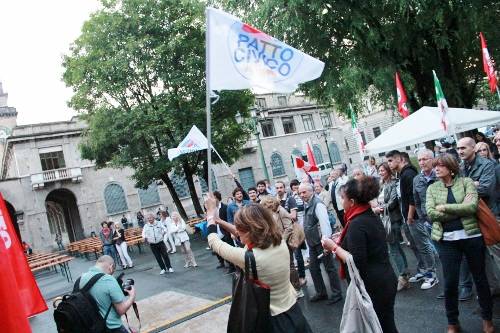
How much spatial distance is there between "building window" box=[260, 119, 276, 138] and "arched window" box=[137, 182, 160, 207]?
14061mm

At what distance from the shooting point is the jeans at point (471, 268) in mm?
3988

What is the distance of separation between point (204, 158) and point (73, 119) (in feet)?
67.6

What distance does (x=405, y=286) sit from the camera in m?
6.01

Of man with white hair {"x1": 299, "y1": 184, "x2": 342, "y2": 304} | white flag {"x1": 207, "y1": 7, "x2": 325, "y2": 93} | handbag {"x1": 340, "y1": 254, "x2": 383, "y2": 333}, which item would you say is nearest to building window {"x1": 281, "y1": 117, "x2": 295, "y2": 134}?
man with white hair {"x1": 299, "y1": 184, "x2": 342, "y2": 304}

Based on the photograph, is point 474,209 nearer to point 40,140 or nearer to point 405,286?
point 405,286

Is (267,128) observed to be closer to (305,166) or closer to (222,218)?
(305,166)

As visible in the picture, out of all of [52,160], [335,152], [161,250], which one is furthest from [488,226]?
[335,152]

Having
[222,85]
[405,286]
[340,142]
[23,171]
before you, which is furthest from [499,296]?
[340,142]

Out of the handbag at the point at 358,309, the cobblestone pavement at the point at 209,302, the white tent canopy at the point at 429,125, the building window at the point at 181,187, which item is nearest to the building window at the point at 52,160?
the building window at the point at 181,187

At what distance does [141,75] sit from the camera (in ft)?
67.2

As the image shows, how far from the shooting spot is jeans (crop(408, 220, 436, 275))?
5.89 meters

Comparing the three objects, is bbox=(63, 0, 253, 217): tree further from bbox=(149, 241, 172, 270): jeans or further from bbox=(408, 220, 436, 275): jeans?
bbox=(408, 220, 436, 275): jeans

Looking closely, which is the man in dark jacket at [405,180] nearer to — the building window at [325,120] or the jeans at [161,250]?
the jeans at [161,250]

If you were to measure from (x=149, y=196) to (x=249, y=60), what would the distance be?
118ft
